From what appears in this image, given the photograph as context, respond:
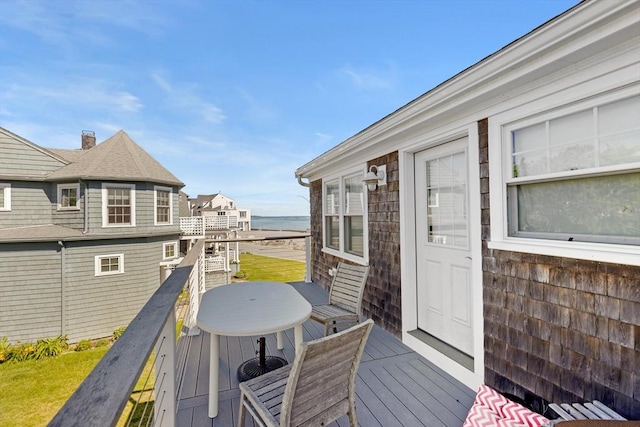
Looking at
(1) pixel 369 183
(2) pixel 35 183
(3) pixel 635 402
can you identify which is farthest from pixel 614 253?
(2) pixel 35 183

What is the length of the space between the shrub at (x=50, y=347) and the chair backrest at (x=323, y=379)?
1143cm

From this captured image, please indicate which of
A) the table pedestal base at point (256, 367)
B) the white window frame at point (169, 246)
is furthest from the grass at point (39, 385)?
the table pedestal base at point (256, 367)

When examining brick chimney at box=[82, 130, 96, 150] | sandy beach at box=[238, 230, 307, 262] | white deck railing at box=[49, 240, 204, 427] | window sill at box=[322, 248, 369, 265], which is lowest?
sandy beach at box=[238, 230, 307, 262]

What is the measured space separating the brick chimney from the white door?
15.8m

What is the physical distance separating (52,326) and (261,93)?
11938mm

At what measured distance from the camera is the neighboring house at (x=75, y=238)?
953 cm

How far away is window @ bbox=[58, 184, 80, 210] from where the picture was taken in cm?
1038

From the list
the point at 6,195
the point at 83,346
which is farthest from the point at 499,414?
the point at 6,195

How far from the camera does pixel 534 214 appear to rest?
2.15 meters

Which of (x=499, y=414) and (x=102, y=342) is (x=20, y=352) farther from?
(x=499, y=414)

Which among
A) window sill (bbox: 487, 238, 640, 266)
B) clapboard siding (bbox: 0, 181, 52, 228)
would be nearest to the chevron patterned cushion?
window sill (bbox: 487, 238, 640, 266)

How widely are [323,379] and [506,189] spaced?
6.18 ft

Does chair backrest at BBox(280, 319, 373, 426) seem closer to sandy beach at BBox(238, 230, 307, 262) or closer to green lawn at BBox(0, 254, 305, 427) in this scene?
green lawn at BBox(0, 254, 305, 427)

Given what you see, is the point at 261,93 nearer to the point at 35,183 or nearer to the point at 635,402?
the point at 35,183
